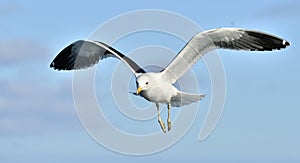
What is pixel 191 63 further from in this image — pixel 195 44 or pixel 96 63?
pixel 96 63

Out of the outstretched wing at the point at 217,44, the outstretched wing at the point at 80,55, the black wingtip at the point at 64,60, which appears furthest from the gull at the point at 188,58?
the black wingtip at the point at 64,60

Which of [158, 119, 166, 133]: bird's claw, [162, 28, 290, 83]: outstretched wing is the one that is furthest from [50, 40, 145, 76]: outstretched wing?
[158, 119, 166, 133]: bird's claw

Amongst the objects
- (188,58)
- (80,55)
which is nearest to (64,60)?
(80,55)

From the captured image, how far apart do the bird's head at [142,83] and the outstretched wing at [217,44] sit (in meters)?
0.91

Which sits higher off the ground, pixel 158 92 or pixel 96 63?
pixel 96 63

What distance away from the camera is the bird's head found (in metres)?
20.2

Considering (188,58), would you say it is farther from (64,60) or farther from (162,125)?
(64,60)

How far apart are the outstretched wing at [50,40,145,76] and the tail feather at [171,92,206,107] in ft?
9.06

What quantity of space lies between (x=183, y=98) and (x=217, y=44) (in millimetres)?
1583

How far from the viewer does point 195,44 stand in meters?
21.2

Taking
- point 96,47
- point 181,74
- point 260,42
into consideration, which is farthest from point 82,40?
point 260,42

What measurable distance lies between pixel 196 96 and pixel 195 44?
1286mm

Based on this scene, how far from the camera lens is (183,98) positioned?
21047mm

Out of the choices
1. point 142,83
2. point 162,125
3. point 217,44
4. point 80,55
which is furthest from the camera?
point 80,55
